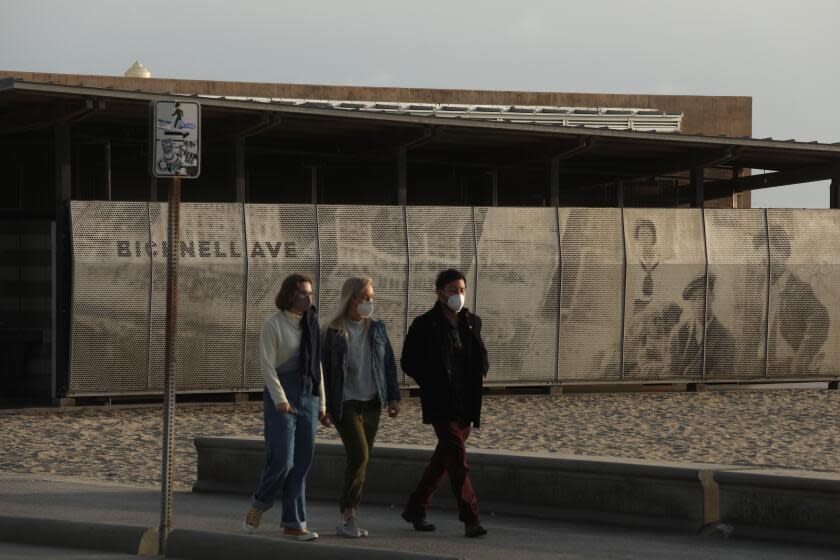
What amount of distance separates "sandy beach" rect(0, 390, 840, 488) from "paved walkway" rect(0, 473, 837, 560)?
1.71 metres

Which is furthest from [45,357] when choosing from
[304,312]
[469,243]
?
[304,312]

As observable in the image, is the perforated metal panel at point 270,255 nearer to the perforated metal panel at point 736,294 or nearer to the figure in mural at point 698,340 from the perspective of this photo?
the figure in mural at point 698,340

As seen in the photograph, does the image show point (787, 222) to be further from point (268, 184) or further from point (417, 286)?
point (268, 184)

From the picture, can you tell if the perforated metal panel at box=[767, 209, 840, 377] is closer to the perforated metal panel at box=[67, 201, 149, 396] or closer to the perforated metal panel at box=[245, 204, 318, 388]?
the perforated metal panel at box=[245, 204, 318, 388]

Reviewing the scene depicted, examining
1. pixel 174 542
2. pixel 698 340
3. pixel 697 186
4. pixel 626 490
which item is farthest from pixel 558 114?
pixel 174 542

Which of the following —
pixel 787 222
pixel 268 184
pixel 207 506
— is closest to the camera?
pixel 207 506

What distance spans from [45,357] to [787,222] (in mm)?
12484

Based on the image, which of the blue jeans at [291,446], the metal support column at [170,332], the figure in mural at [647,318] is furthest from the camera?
the figure in mural at [647,318]

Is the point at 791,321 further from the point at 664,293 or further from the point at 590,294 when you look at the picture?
the point at 590,294

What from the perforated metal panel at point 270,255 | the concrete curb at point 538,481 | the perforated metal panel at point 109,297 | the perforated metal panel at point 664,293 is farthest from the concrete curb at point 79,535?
the perforated metal panel at point 664,293

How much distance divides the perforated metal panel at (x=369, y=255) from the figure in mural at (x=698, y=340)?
192 inches

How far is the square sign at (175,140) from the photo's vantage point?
9336 millimetres

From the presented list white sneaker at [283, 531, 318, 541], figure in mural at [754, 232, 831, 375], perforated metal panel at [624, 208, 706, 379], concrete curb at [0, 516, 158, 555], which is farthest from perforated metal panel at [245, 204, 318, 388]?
white sneaker at [283, 531, 318, 541]

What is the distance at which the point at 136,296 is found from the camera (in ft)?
75.8
